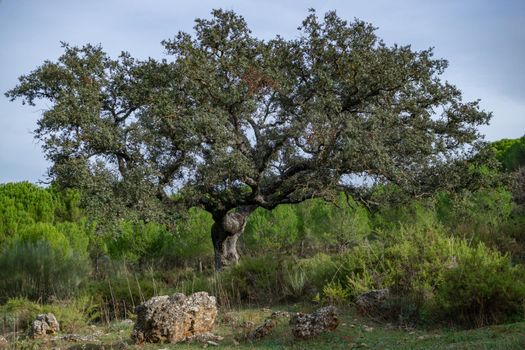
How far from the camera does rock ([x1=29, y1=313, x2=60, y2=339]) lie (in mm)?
10347

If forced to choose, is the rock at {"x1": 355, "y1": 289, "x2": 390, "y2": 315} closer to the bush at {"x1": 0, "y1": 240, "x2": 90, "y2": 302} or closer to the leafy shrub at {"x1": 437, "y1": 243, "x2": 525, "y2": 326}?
the leafy shrub at {"x1": 437, "y1": 243, "x2": 525, "y2": 326}

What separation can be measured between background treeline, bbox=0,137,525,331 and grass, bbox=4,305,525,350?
671 mm

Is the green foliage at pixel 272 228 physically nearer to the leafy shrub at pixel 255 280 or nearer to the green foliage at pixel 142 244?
the green foliage at pixel 142 244

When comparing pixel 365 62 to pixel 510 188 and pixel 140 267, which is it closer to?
pixel 510 188

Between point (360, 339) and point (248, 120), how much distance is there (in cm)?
918

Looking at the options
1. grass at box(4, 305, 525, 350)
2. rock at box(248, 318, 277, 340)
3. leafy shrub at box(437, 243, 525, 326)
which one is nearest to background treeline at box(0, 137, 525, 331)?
leafy shrub at box(437, 243, 525, 326)

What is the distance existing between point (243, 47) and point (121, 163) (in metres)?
4.65

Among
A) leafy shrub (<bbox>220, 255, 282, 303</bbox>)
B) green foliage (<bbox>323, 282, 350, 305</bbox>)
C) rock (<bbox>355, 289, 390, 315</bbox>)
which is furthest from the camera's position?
leafy shrub (<bbox>220, 255, 282, 303</bbox>)

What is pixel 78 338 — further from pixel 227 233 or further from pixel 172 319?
pixel 227 233

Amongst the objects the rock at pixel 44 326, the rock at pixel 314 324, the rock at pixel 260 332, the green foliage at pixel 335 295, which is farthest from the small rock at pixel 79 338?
the green foliage at pixel 335 295

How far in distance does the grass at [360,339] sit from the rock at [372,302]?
8.0 inches

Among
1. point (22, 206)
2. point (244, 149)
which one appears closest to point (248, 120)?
point (244, 149)

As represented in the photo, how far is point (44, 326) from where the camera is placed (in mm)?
10461

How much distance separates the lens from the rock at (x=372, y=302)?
9.85m
